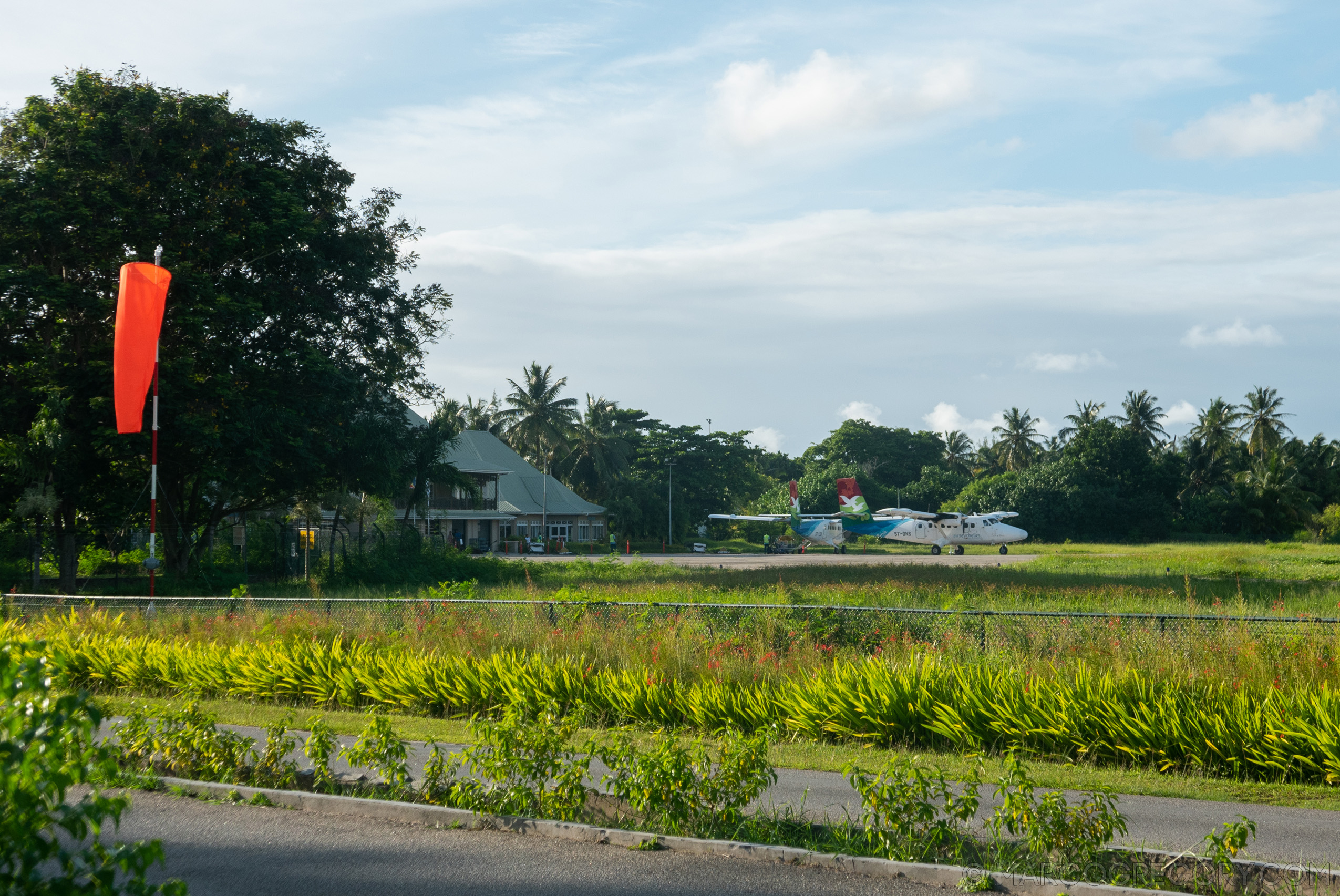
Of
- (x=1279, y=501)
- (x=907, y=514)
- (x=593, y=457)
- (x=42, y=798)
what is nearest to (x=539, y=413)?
(x=593, y=457)

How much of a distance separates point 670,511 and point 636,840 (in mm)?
73918

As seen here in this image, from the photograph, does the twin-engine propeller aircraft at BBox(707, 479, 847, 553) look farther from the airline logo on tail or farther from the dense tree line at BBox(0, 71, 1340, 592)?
the dense tree line at BBox(0, 71, 1340, 592)

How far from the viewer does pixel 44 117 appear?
25750 mm

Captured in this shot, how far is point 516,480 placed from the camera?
246 ft

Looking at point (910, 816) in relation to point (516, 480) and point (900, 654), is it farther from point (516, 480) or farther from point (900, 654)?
point (516, 480)

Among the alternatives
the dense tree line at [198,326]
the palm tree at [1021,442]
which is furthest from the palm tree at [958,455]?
the dense tree line at [198,326]

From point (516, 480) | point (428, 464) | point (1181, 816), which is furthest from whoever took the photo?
point (516, 480)

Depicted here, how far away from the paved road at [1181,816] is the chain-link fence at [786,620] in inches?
135

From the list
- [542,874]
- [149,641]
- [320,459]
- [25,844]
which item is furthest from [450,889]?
[320,459]

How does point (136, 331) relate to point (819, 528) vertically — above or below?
above

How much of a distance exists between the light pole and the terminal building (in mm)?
5191

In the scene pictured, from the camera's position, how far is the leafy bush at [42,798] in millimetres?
3014

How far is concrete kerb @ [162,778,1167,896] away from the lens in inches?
216

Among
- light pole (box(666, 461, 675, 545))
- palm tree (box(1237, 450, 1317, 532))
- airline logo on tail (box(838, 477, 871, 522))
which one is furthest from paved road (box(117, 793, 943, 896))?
palm tree (box(1237, 450, 1317, 532))
